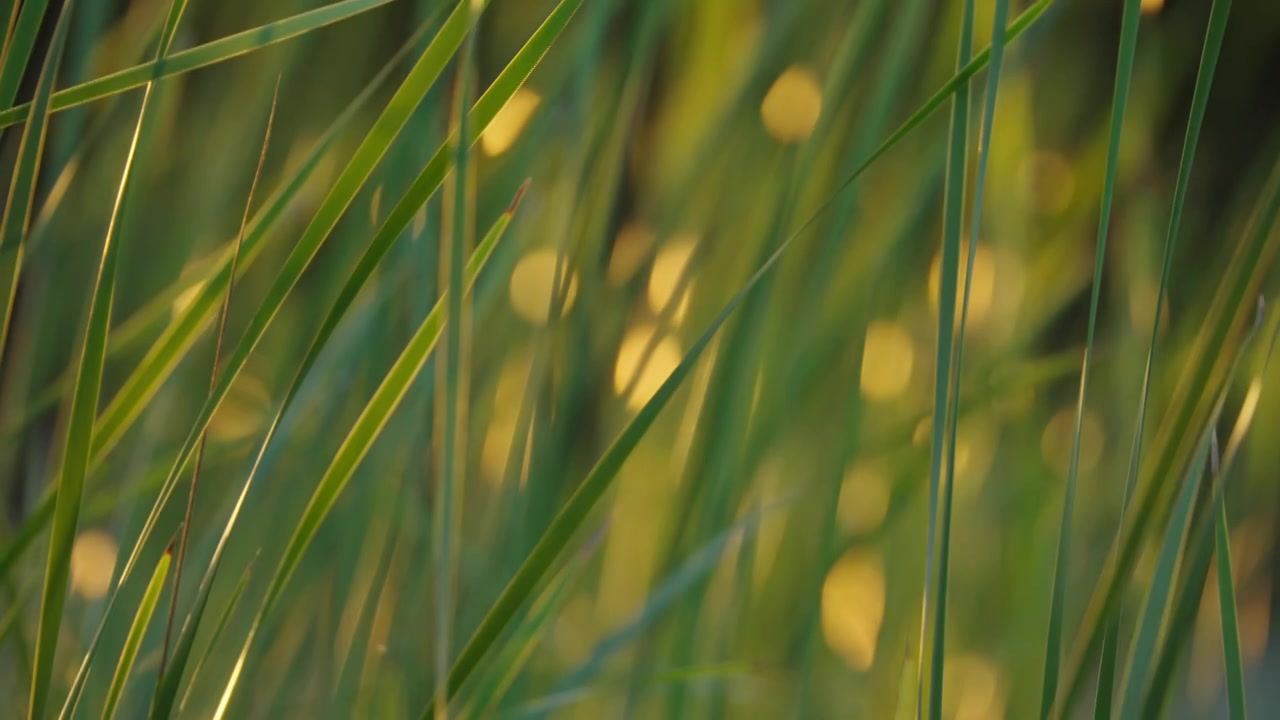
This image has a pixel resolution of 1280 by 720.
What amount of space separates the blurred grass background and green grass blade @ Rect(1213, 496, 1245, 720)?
187 millimetres

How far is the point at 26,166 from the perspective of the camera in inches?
12.3

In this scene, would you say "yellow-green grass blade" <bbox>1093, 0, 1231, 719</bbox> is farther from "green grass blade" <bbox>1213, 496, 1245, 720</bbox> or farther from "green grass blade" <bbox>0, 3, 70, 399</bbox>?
"green grass blade" <bbox>0, 3, 70, 399</bbox>

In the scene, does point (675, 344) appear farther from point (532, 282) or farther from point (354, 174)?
point (354, 174)

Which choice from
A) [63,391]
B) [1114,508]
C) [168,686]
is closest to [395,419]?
[63,391]

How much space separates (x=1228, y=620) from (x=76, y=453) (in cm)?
31

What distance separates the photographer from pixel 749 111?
1.86 feet

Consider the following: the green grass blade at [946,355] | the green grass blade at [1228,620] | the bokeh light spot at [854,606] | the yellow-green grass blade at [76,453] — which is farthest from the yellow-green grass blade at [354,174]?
the bokeh light spot at [854,606]

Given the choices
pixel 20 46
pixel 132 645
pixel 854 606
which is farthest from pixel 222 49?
pixel 854 606

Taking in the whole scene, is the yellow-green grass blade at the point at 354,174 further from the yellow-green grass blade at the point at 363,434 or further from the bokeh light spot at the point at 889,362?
the bokeh light spot at the point at 889,362

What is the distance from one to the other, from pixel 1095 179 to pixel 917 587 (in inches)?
8.9

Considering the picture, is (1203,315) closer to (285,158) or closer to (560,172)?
(560,172)

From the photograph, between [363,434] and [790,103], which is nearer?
[363,434]

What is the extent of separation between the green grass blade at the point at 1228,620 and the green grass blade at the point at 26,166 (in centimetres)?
32

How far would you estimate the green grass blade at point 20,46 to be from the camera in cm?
32
